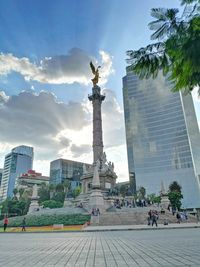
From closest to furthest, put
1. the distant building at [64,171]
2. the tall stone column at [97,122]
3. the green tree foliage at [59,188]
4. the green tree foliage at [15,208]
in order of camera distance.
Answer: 1. the tall stone column at [97,122]
2. the green tree foliage at [15,208]
3. the green tree foliage at [59,188]
4. the distant building at [64,171]

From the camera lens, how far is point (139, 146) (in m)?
108

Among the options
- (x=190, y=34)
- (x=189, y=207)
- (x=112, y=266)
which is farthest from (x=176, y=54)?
(x=189, y=207)

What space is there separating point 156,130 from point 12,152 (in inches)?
4879

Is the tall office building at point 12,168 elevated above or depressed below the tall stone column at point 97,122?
above

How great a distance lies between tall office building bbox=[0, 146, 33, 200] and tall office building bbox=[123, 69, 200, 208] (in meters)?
101

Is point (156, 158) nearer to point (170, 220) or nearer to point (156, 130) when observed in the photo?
point (156, 130)

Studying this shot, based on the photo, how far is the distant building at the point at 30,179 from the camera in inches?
4644

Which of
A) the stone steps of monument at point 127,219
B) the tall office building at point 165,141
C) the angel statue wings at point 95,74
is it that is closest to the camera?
the stone steps of monument at point 127,219

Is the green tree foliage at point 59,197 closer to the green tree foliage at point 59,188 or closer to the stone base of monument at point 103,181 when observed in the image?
the green tree foliage at point 59,188

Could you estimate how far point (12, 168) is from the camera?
173375mm

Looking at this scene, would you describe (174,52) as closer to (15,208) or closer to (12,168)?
(15,208)

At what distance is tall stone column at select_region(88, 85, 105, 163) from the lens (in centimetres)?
4512

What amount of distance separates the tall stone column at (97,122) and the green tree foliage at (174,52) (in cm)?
3974

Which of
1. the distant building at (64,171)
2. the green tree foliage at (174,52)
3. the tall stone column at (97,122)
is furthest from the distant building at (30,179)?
the green tree foliage at (174,52)
